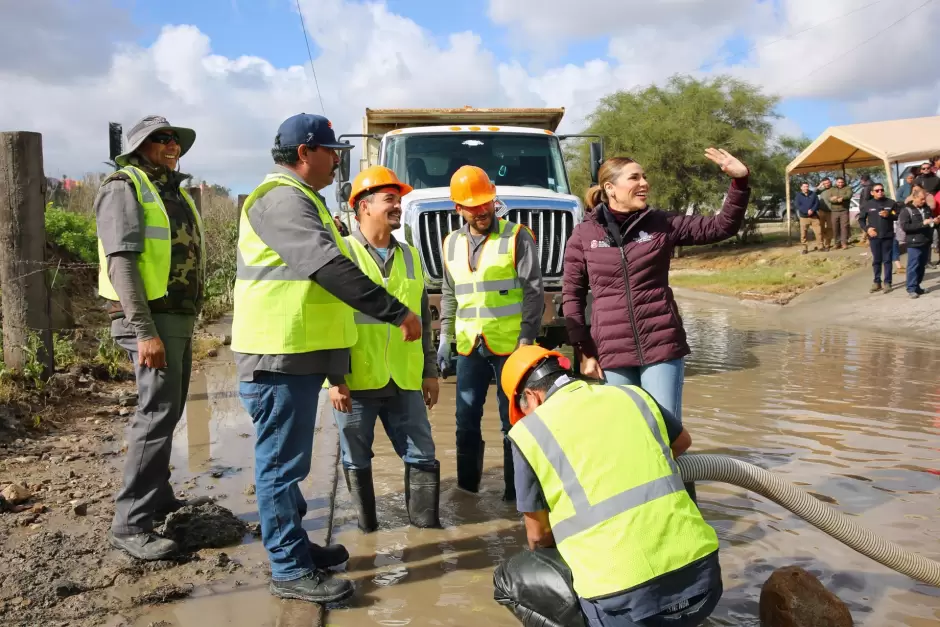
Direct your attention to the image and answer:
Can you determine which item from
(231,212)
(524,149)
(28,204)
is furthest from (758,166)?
(28,204)

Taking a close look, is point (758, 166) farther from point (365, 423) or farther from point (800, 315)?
point (365, 423)

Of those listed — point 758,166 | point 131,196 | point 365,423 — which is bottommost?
point 365,423

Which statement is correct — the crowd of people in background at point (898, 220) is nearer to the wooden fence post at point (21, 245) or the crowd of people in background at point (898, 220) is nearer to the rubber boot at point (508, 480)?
the rubber boot at point (508, 480)

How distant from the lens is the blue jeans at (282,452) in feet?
11.6

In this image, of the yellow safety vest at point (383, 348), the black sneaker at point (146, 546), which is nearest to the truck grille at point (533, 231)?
the yellow safety vest at point (383, 348)

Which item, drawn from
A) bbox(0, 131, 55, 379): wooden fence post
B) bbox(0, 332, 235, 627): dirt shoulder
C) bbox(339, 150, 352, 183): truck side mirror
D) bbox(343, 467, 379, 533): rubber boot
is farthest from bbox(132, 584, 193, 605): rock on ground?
bbox(339, 150, 352, 183): truck side mirror

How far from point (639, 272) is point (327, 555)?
2115 mm

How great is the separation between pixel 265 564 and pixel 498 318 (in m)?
1.95

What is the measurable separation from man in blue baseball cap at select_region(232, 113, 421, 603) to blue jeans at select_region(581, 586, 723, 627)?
128 centimetres

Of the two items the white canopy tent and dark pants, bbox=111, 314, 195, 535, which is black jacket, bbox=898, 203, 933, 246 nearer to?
the white canopy tent

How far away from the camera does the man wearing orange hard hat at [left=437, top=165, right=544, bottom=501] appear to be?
496cm

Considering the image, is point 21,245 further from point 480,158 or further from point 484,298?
point 480,158

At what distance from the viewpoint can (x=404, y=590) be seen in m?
3.89

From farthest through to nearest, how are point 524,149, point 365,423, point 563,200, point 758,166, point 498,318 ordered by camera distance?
1. point 758,166
2. point 524,149
3. point 563,200
4. point 498,318
5. point 365,423
